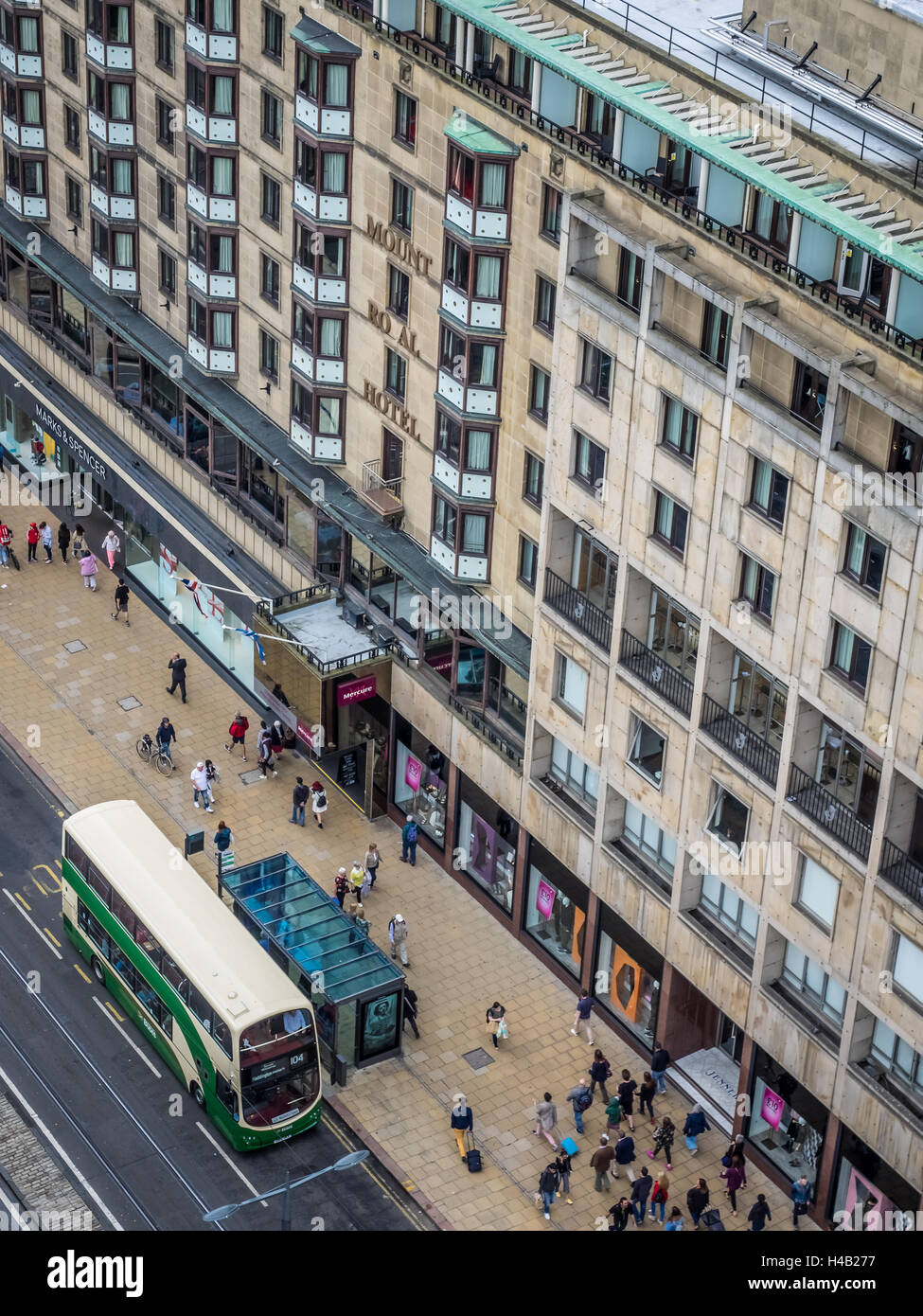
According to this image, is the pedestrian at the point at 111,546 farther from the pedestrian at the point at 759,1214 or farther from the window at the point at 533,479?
the pedestrian at the point at 759,1214

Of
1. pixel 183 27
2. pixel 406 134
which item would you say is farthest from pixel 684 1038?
pixel 183 27

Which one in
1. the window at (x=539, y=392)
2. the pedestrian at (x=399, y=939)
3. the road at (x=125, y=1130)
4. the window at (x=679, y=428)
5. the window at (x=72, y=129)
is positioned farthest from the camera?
the window at (x=72, y=129)

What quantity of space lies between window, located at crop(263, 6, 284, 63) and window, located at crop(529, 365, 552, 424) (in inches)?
616

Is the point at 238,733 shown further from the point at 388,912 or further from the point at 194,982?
the point at 194,982

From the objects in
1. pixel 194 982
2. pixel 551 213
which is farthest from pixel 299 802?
pixel 551 213

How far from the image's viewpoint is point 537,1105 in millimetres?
63438

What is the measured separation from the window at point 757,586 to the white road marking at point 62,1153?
25794 millimetres

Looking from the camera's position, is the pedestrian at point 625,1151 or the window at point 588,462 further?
the pedestrian at point 625,1151

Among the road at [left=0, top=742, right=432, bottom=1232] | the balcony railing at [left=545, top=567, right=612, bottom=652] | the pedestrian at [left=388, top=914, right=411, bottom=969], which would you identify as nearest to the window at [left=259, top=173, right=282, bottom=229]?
the balcony railing at [left=545, top=567, right=612, bottom=652]

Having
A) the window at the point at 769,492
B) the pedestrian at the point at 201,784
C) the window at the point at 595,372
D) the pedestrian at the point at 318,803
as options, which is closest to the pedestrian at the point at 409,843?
the pedestrian at the point at 318,803

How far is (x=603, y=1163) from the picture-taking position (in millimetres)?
61500

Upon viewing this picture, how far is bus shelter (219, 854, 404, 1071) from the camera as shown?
2574 inches

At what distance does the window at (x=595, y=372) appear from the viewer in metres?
60.5

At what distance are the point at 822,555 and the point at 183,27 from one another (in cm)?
3501
